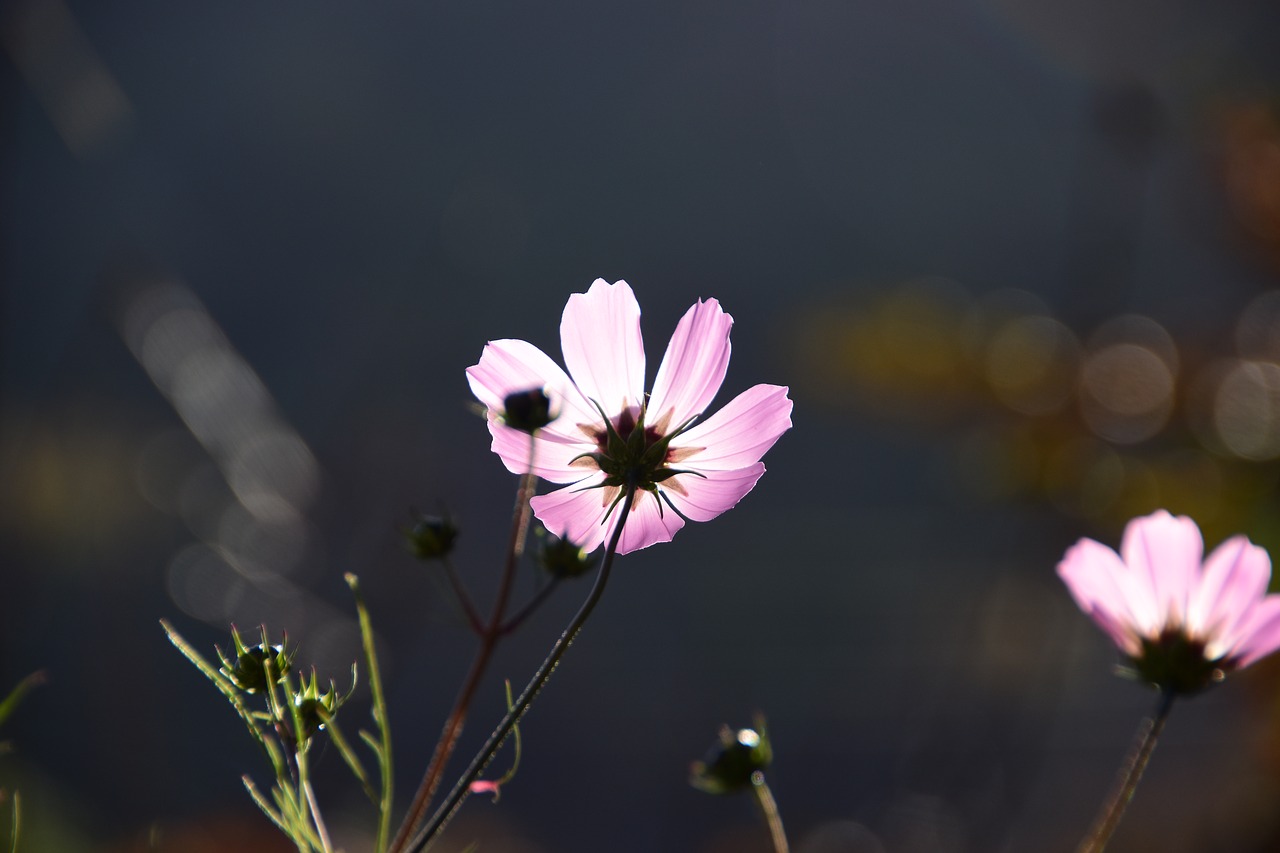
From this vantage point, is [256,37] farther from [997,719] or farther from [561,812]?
[997,719]

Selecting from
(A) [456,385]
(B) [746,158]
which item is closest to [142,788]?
(A) [456,385]

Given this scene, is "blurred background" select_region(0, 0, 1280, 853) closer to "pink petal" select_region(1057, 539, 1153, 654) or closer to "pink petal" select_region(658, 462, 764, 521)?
"pink petal" select_region(658, 462, 764, 521)

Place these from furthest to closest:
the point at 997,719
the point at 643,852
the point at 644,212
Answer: the point at 644,212
the point at 643,852
the point at 997,719

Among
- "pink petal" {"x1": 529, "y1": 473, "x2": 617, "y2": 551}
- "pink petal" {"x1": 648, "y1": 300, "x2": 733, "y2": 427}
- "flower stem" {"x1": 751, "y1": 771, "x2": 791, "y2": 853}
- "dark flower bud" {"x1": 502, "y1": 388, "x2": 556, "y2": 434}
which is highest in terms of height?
"pink petal" {"x1": 648, "y1": 300, "x2": 733, "y2": 427}

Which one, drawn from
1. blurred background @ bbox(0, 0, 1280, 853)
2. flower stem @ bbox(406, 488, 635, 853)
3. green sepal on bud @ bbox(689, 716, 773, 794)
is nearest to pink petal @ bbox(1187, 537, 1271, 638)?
green sepal on bud @ bbox(689, 716, 773, 794)

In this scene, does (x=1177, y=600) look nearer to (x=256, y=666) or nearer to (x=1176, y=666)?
(x=1176, y=666)

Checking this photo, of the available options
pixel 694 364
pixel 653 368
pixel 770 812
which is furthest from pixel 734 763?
pixel 653 368
